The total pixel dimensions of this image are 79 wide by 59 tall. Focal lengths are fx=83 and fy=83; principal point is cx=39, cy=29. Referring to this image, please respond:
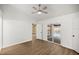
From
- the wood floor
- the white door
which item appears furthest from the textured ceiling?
the wood floor

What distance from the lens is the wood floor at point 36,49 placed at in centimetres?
188

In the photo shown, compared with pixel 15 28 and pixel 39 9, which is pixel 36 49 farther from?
pixel 39 9

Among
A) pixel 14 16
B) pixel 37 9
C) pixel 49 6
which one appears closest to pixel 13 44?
pixel 14 16

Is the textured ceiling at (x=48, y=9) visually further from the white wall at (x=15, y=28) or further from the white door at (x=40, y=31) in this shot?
the white door at (x=40, y=31)

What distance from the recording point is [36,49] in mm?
2055

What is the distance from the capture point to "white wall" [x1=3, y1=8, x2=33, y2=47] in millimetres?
1928

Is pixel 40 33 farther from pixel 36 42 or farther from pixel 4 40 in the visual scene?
pixel 4 40

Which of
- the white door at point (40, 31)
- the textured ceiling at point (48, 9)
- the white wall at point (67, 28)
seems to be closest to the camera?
the textured ceiling at point (48, 9)

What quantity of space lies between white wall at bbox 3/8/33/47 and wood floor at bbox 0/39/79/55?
5.2 inches

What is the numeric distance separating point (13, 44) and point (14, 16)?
2.24ft

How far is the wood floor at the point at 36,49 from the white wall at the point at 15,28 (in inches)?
5.2

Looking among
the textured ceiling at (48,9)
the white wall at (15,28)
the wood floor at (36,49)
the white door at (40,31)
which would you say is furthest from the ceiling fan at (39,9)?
the wood floor at (36,49)
